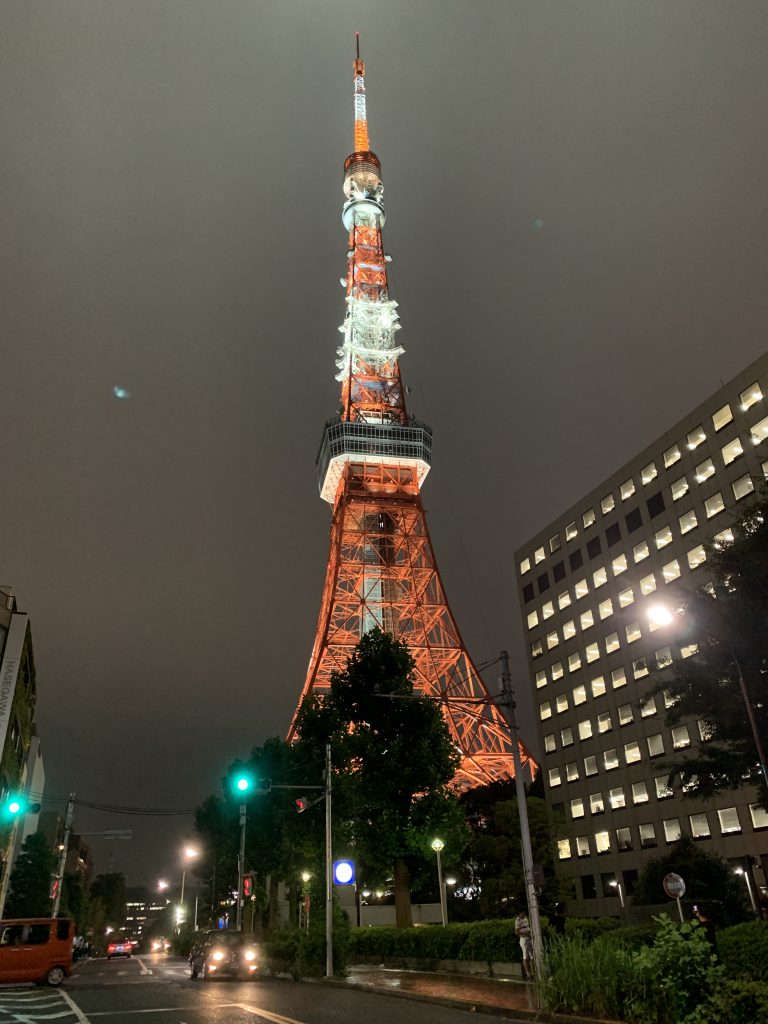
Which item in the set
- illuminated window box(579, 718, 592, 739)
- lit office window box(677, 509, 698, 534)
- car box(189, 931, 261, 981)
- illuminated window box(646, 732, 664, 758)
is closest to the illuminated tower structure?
illuminated window box(579, 718, 592, 739)

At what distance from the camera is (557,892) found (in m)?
51.9

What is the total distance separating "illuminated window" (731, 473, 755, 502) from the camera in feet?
180

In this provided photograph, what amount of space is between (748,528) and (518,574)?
57.3 metres

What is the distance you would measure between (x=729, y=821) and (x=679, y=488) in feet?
81.8

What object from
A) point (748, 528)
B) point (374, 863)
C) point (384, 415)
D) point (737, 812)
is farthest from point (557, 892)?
point (384, 415)

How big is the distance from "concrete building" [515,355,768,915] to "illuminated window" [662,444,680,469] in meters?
0.11

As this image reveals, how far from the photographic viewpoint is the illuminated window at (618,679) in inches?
2530

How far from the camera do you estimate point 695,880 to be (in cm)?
3834

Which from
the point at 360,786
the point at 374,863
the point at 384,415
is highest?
the point at 384,415

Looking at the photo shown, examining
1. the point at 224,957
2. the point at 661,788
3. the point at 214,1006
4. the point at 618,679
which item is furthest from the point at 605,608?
the point at 214,1006

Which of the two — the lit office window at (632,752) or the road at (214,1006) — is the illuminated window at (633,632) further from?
the road at (214,1006)

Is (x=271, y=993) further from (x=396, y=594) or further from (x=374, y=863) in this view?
(x=396, y=594)

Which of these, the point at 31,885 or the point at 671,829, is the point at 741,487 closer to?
the point at 671,829

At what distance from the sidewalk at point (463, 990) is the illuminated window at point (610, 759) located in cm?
4219
